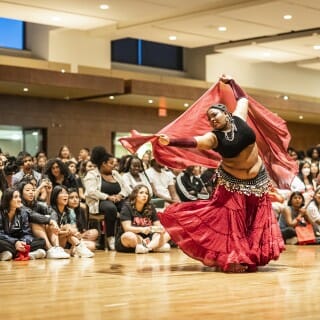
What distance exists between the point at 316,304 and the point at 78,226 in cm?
427

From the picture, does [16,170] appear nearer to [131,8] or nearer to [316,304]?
[131,8]

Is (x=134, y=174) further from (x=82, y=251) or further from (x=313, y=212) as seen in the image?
(x=313, y=212)

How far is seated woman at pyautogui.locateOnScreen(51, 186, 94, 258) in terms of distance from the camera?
7719 mm

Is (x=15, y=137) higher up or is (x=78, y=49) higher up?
(x=78, y=49)

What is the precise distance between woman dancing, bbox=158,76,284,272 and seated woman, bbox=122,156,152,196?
8.71 ft

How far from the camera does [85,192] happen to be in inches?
345

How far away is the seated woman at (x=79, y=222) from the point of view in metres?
8.10

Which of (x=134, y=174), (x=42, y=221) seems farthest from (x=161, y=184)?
(x=42, y=221)

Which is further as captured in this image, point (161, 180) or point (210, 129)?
point (161, 180)

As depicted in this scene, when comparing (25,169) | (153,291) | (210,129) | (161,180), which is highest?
(210,129)

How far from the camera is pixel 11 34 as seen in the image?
1422 cm

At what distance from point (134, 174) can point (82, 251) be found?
1659 millimetres

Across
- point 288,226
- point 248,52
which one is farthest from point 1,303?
point 248,52

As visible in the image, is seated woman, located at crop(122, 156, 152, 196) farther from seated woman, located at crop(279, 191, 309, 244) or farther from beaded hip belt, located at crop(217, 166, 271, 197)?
beaded hip belt, located at crop(217, 166, 271, 197)
